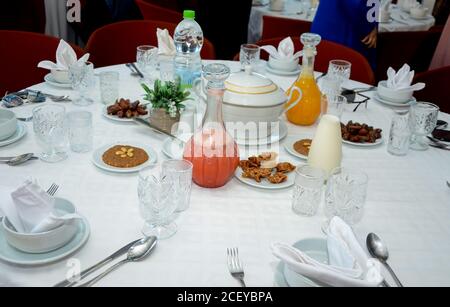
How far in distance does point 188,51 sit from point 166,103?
58cm

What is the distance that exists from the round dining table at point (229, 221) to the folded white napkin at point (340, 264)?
0.29ft

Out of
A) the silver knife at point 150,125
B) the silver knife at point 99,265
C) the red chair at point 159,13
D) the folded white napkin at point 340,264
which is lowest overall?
the silver knife at point 99,265

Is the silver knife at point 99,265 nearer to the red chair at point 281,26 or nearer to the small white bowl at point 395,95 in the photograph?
the small white bowl at point 395,95

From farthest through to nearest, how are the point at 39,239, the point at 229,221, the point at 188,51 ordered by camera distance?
the point at 188,51
the point at 229,221
the point at 39,239

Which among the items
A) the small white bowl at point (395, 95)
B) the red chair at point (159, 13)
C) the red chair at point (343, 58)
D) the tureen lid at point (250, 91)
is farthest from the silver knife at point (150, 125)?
the red chair at point (159, 13)

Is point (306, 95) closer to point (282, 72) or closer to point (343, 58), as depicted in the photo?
point (282, 72)

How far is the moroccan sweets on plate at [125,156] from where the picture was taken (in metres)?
1.17

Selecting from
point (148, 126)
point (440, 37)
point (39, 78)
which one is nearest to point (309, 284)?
point (148, 126)

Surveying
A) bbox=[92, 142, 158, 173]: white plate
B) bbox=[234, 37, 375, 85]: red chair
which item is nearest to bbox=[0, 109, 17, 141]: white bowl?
bbox=[92, 142, 158, 173]: white plate

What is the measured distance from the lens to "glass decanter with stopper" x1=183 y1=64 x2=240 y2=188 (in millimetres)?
1074

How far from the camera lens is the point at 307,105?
4.78ft

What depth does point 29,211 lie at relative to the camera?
2.80ft

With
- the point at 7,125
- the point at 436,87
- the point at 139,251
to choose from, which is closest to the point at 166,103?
the point at 7,125
